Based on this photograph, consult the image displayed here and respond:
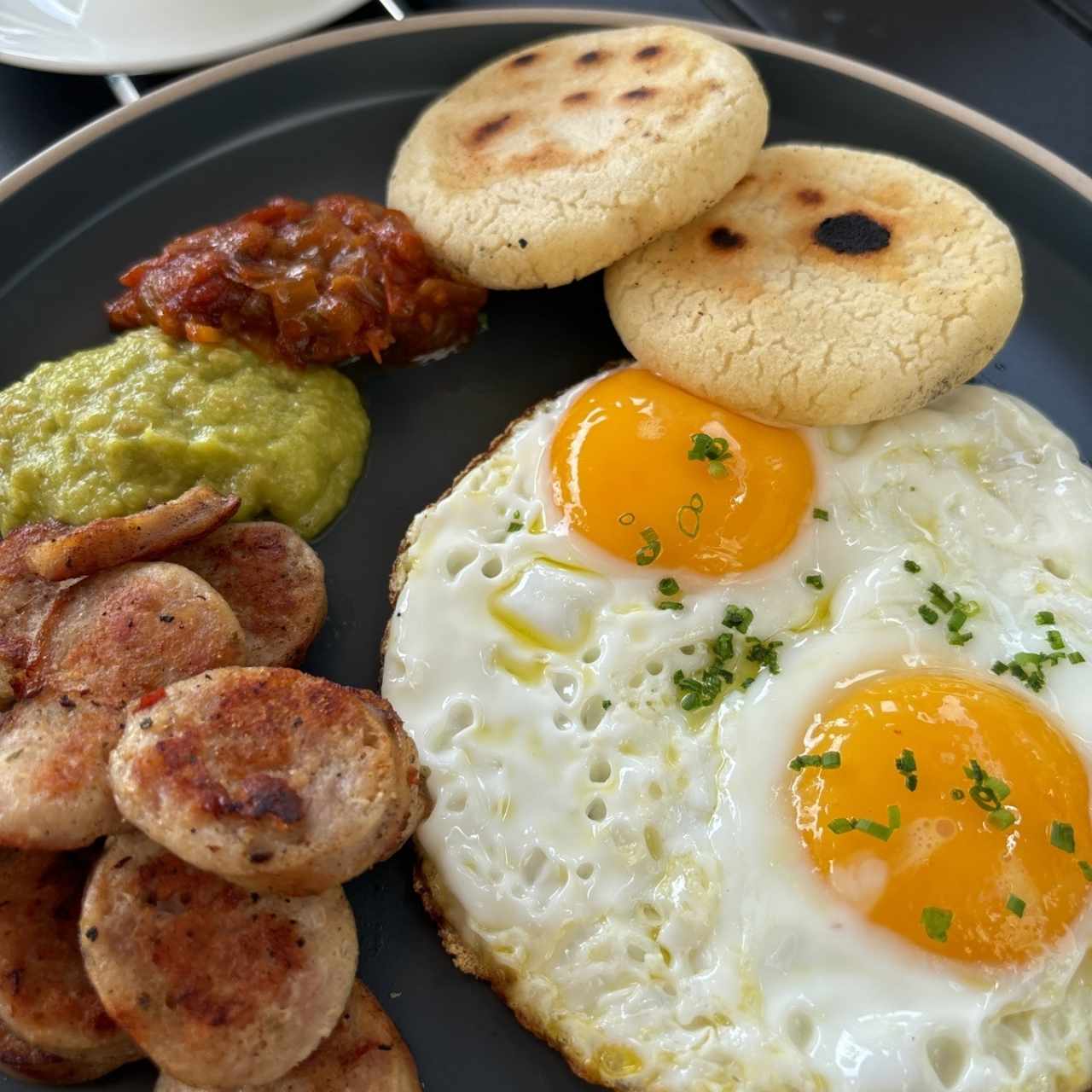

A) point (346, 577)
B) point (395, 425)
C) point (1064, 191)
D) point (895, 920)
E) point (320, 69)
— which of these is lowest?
point (895, 920)

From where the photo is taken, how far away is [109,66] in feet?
11.4

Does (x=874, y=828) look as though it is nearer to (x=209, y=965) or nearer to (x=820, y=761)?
(x=820, y=761)

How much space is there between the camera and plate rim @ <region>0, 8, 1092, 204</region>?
3.22 m

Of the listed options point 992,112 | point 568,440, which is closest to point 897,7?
point 992,112

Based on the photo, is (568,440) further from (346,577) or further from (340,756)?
(340,756)

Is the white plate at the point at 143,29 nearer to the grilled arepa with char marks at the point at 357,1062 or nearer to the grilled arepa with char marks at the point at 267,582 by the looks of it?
the grilled arepa with char marks at the point at 267,582

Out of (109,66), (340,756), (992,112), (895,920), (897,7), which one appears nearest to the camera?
(340,756)

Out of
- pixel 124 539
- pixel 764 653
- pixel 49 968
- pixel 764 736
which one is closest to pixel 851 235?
pixel 764 653

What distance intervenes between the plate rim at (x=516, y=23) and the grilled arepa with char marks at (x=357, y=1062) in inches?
106

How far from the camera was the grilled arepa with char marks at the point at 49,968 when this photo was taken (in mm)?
1835

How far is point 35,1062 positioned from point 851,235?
106 inches

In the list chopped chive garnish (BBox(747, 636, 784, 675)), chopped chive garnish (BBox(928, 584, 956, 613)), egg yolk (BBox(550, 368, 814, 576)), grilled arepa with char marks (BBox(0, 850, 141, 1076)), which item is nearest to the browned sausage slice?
grilled arepa with char marks (BBox(0, 850, 141, 1076))

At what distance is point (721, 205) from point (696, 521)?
0.99 metres

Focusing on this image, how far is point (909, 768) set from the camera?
210 centimetres
